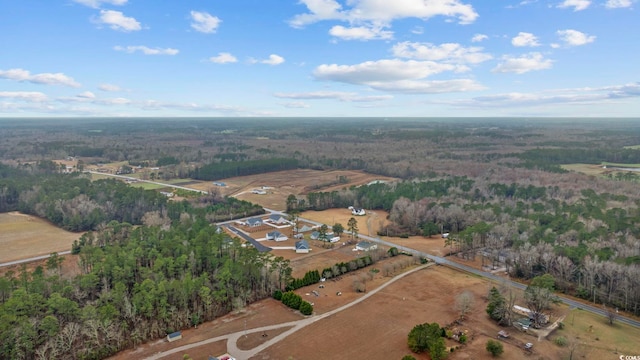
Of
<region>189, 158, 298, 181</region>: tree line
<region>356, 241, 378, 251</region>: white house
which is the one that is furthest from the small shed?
<region>189, 158, 298, 181</region>: tree line

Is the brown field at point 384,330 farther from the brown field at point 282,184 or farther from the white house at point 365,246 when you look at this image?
the brown field at point 282,184

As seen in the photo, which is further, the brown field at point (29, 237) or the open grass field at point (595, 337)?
the brown field at point (29, 237)

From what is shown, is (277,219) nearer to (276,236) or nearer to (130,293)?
(276,236)

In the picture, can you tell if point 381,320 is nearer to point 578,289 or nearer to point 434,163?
point 578,289

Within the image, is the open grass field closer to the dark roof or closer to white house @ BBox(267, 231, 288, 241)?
the dark roof

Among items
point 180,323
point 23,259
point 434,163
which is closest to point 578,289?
point 180,323

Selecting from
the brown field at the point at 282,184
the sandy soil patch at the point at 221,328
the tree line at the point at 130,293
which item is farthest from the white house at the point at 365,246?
the brown field at the point at 282,184
